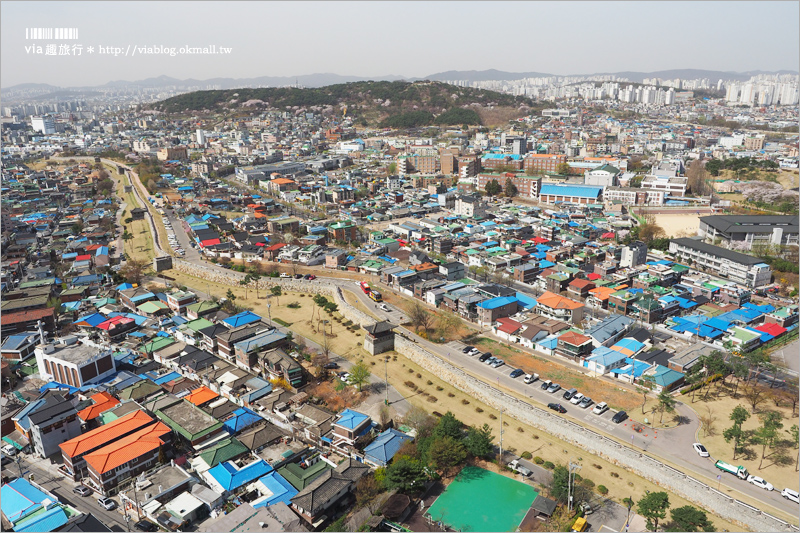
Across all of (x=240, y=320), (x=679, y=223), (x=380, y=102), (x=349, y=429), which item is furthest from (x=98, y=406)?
(x=380, y=102)

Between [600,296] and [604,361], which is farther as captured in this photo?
[600,296]

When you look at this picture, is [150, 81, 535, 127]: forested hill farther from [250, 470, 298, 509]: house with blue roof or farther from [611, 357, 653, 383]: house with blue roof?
[250, 470, 298, 509]: house with blue roof

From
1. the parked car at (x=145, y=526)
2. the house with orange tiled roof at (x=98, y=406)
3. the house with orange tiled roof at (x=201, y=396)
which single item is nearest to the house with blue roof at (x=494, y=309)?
the house with orange tiled roof at (x=201, y=396)

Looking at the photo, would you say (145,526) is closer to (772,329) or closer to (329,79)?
(772,329)

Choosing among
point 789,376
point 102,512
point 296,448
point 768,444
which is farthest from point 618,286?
point 102,512

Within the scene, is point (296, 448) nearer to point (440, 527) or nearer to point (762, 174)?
point (440, 527)

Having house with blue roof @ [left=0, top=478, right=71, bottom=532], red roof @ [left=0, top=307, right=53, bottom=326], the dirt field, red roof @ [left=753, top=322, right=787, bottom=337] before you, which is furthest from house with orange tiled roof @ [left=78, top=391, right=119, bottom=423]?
the dirt field
